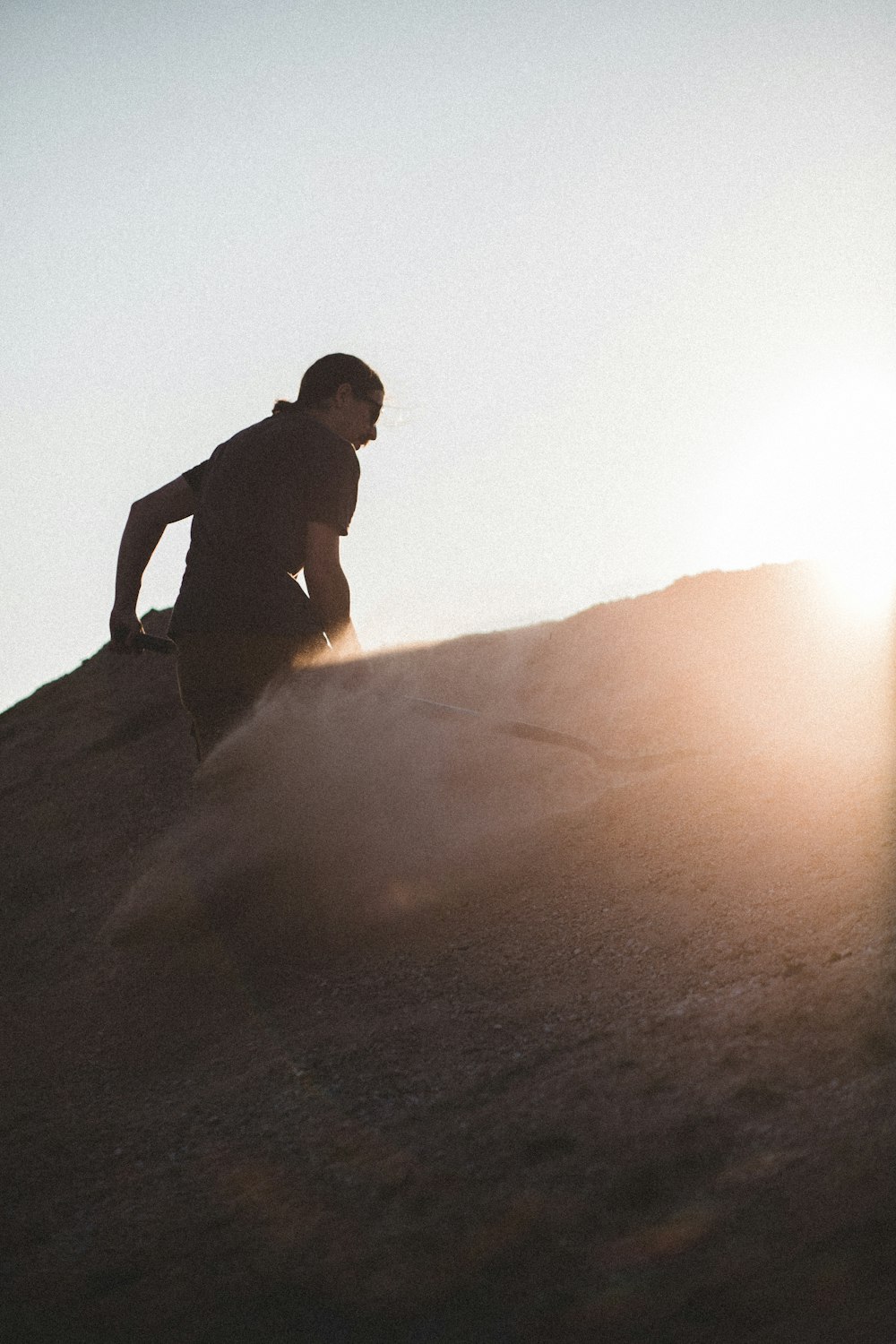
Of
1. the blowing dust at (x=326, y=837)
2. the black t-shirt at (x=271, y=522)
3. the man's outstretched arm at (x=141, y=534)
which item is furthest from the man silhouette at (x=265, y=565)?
the blowing dust at (x=326, y=837)

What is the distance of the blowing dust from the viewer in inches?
127

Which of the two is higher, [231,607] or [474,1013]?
[231,607]

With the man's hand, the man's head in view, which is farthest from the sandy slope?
the man's head

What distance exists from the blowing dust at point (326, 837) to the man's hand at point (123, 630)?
1.37 ft

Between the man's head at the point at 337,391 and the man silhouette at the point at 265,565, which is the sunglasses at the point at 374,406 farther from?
the man silhouette at the point at 265,565

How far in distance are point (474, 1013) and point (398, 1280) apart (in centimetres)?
104

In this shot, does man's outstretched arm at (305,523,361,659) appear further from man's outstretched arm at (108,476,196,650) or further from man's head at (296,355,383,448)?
man's outstretched arm at (108,476,196,650)

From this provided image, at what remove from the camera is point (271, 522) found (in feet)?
9.34

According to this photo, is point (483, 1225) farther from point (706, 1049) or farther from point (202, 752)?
point (202, 752)

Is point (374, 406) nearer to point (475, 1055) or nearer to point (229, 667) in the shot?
point (229, 667)

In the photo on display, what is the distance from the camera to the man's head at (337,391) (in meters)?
3.02

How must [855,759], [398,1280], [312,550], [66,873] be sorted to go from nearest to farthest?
[398,1280]
[312,550]
[855,759]
[66,873]

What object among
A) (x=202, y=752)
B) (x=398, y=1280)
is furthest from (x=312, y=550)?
(x=398, y=1280)

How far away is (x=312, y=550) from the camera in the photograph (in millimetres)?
2828
